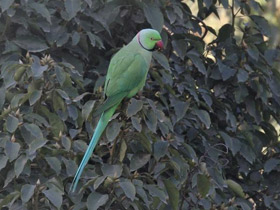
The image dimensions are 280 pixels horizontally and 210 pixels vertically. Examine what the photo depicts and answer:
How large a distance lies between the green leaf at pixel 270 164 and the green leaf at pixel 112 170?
1295 millimetres

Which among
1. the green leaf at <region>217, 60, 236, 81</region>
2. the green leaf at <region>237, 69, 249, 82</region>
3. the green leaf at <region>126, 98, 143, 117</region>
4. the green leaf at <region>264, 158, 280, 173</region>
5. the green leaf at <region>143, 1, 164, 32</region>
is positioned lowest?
the green leaf at <region>264, 158, 280, 173</region>

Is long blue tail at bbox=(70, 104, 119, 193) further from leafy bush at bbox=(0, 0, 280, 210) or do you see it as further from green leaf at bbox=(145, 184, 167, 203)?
green leaf at bbox=(145, 184, 167, 203)

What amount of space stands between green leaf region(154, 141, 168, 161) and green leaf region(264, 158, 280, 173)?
1.11 metres

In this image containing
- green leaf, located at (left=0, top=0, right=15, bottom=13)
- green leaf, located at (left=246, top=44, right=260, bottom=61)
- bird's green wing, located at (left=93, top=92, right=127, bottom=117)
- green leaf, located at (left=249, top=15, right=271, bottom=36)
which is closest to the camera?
bird's green wing, located at (left=93, top=92, right=127, bottom=117)

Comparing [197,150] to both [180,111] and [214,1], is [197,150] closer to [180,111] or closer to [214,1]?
[180,111]

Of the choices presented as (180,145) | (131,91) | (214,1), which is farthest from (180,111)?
(214,1)

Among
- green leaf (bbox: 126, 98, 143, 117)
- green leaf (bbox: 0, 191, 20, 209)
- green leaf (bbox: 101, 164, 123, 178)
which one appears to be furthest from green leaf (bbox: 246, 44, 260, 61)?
green leaf (bbox: 0, 191, 20, 209)

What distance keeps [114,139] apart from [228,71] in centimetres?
125

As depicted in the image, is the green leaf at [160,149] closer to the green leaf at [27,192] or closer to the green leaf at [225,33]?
the green leaf at [27,192]

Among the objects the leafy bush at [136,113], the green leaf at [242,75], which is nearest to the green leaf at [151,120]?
the leafy bush at [136,113]

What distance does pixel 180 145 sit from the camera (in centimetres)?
377

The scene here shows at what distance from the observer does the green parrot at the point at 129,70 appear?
341 centimetres

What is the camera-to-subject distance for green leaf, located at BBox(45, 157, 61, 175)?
3.19 meters

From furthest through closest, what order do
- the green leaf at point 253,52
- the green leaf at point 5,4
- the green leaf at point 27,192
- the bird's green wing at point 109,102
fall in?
the green leaf at point 253,52 → the green leaf at point 5,4 → the bird's green wing at point 109,102 → the green leaf at point 27,192
